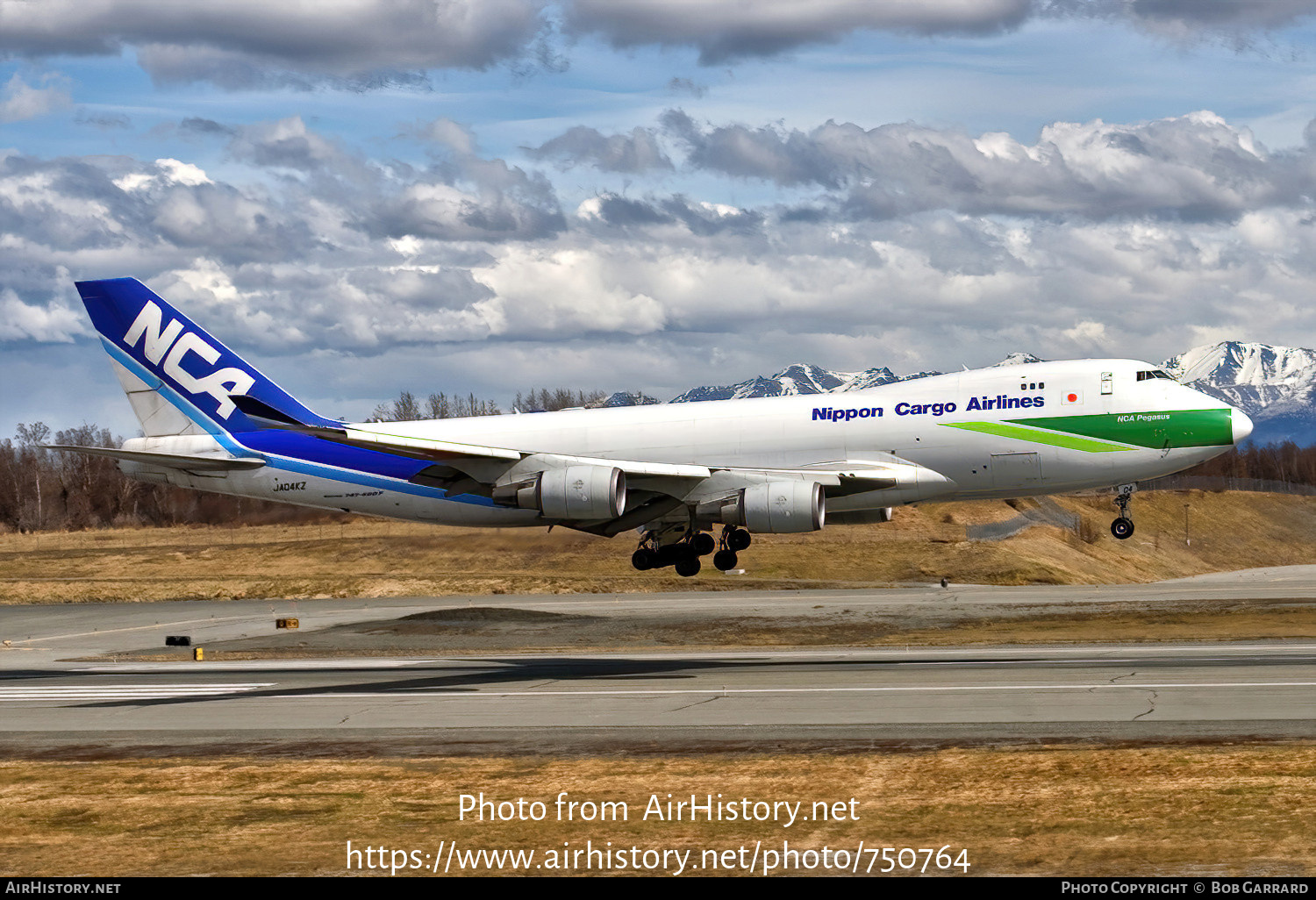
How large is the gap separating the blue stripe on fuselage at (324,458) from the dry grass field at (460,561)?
42.7ft

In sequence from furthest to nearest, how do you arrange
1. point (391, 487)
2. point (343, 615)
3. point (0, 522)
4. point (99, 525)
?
point (0, 522) → point (99, 525) → point (343, 615) → point (391, 487)

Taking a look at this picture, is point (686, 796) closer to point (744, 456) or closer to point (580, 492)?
point (580, 492)

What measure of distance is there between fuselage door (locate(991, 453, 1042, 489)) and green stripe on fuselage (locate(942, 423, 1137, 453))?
564 millimetres

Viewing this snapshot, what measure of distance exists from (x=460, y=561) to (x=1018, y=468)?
103ft

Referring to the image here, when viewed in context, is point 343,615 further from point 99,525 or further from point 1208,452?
point 99,525

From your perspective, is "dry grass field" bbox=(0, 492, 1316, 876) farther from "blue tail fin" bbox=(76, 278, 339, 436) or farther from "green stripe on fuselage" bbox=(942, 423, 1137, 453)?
"blue tail fin" bbox=(76, 278, 339, 436)

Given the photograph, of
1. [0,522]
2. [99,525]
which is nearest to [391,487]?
[99,525]

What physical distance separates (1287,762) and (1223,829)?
529cm

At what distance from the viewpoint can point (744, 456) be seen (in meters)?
42.7

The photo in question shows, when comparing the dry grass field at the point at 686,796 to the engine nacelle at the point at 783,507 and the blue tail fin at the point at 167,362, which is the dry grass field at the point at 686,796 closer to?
the engine nacelle at the point at 783,507

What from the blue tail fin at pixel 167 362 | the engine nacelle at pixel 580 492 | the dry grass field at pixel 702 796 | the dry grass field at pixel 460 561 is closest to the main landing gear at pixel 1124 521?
the dry grass field at pixel 702 796

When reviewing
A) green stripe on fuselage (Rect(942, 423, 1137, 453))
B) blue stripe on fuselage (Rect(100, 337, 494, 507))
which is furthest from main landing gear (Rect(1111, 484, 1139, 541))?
blue stripe on fuselage (Rect(100, 337, 494, 507))

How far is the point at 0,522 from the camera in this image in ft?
430

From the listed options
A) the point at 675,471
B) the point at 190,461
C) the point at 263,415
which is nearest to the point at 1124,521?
the point at 675,471
